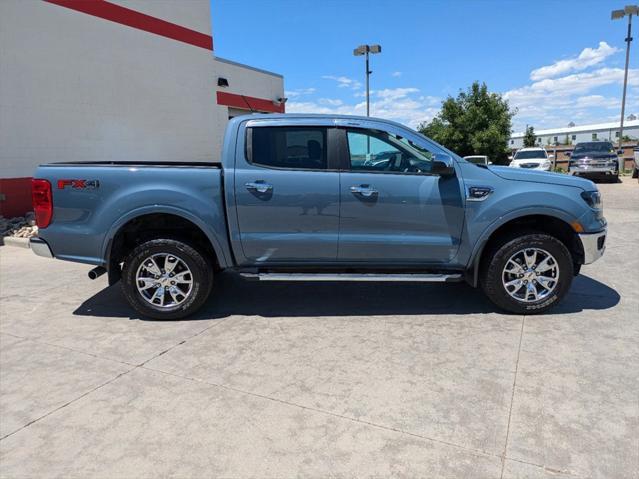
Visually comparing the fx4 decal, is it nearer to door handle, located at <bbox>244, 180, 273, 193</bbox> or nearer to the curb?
door handle, located at <bbox>244, 180, 273, 193</bbox>

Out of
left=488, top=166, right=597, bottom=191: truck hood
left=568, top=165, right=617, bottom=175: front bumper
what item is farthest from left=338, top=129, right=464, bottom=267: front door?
left=568, top=165, right=617, bottom=175: front bumper

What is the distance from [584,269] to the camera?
6012mm

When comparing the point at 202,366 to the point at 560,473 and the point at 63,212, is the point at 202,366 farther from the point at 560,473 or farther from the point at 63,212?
the point at 560,473

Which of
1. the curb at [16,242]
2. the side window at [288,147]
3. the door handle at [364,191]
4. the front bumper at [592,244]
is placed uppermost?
the side window at [288,147]

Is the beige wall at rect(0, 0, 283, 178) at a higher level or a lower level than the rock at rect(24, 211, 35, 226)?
higher

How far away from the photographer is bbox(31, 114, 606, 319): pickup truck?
4.16 meters

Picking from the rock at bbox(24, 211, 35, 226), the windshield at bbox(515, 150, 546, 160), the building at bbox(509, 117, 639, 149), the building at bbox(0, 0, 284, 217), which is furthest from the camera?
the building at bbox(509, 117, 639, 149)

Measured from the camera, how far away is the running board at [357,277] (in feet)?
13.9

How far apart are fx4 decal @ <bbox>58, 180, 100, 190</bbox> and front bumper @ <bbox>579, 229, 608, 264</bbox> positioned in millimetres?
4700

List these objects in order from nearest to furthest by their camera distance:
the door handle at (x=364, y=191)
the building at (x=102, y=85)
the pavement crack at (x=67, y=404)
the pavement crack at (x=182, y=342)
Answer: the pavement crack at (x=67, y=404), the pavement crack at (x=182, y=342), the door handle at (x=364, y=191), the building at (x=102, y=85)

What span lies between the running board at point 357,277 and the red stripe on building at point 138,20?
10.3 metres

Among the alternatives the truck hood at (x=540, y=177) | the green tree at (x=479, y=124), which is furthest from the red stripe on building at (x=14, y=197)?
the green tree at (x=479, y=124)

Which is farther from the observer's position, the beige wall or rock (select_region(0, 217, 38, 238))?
the beige wall

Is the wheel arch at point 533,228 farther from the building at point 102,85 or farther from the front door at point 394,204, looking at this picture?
the building at point 102,85
